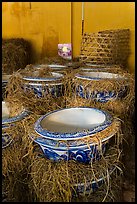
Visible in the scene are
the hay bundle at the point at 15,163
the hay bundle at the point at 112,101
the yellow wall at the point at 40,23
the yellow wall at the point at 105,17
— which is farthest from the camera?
the yellow wall at the point at 40,23

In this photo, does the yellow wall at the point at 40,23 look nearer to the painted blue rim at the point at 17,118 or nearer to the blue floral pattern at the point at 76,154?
the painted blue rim at the point at 17,118

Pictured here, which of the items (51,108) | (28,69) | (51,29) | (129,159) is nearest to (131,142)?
(129,159)

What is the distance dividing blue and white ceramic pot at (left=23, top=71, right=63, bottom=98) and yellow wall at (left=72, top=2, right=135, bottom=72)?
1231 millimetres

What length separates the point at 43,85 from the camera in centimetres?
179

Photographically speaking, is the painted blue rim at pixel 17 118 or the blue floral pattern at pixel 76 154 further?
the painted blue rim at pixel 17 118

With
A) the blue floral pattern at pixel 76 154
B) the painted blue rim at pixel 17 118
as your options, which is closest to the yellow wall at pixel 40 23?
the painted blue rim at pixel 17 118

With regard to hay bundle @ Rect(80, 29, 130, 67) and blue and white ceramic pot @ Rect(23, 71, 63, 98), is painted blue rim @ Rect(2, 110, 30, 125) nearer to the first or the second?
blue and white ceramic pot @ Rect(23, 71, 63, 98)

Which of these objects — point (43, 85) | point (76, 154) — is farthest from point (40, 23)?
point (76, 154)

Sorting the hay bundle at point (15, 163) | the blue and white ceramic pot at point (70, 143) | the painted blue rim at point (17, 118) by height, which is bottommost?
the hay bundle at point (15, 163)

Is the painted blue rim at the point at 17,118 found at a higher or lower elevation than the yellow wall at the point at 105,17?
lower

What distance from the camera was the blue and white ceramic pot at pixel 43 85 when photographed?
1797 millimetres

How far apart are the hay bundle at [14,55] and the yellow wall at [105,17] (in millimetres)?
627

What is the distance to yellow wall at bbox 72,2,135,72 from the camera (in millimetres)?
2805

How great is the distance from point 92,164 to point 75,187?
0.12 meters
